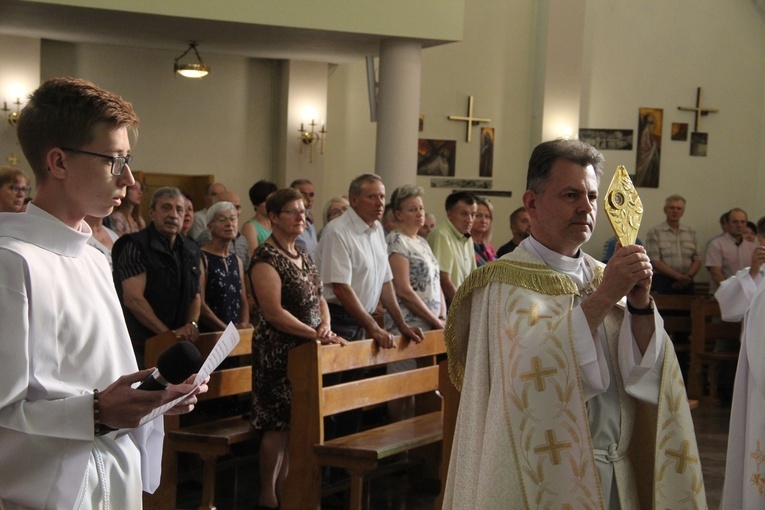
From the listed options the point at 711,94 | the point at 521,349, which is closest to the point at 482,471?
the point at 521,349

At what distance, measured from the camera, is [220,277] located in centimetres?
628

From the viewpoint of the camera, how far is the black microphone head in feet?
6.93

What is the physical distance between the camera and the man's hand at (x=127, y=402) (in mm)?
2098

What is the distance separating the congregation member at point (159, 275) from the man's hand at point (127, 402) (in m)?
3.23

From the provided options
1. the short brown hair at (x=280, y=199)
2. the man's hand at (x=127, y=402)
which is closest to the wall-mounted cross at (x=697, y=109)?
the short brown hair at (x=280, y=199)

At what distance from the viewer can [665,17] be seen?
13766 mm

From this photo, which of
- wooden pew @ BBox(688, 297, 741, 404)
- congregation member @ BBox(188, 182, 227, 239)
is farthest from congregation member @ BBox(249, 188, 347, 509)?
wooden pew @ BBox(688, 297, 741, 404)

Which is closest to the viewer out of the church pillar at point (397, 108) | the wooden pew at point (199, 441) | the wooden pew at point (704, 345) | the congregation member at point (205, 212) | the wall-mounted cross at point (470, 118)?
the wooden pew at point (199, 441)

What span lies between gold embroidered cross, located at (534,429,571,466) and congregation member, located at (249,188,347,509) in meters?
2.52

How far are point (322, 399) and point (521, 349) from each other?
7.31 feet

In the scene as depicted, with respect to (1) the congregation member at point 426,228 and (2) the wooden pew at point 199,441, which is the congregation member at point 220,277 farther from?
(1) the congregation member at point 426,228

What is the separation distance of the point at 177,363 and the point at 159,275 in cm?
363

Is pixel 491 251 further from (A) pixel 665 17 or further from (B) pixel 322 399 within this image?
(A) pixel 665 17

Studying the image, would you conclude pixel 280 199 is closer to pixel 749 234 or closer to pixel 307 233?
pixel 307 233
